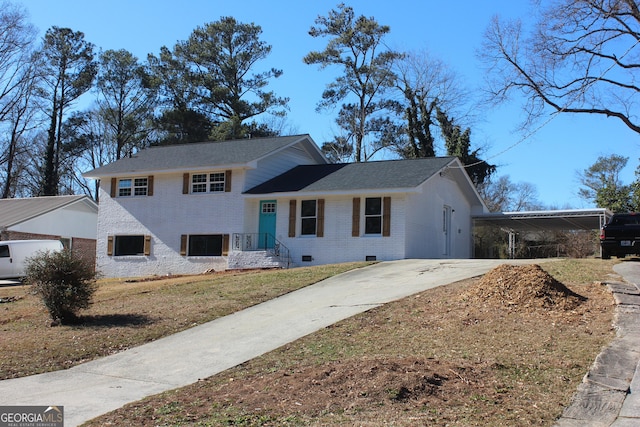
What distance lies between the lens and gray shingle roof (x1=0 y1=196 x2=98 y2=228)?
106 feet

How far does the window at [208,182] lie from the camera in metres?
24.3

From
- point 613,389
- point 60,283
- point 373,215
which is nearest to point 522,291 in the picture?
point 613,389

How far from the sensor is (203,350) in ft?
31.4

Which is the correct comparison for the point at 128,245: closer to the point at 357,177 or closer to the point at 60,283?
the point at 357,177

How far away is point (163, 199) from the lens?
83.0 feet

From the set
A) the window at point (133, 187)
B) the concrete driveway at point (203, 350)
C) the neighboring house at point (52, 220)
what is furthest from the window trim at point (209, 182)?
the concrete driveway at point (203, 350)

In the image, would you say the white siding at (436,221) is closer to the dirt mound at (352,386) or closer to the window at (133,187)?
the window at (133,187)

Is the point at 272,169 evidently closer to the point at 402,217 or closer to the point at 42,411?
the point at 402,217

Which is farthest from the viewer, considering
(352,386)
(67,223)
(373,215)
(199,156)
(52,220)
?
(67,223)

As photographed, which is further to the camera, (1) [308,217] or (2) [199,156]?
(2) [199,156]

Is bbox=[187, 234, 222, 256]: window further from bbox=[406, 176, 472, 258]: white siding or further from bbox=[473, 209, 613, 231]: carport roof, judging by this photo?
bbox=[473, 209, 613, 231]: carport roof

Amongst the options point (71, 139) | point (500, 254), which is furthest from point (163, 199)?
point (71, 139)

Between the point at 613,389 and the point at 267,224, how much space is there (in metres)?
18.1

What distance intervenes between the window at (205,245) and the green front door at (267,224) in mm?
1843
